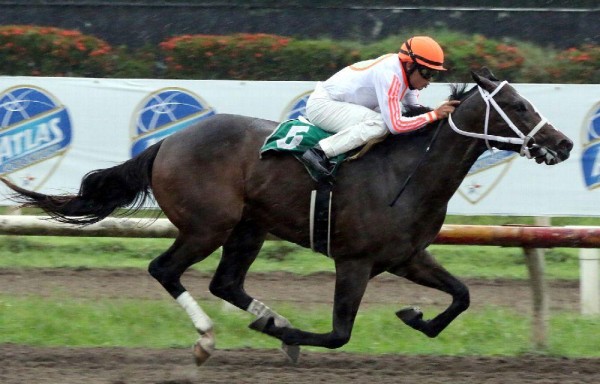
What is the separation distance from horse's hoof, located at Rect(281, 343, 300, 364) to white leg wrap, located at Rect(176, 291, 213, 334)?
0.50m

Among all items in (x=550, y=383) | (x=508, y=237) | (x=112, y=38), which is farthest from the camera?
(x=112, y=38)

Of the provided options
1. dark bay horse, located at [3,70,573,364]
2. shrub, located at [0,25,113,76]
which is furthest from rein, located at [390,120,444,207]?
shrub, located at [0,25,113,76]

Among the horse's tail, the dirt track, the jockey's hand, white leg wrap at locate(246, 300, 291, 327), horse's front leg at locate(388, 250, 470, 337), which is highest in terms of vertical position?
the jockey's hand

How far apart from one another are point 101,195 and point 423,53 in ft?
7.62

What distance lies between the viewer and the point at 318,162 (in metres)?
6.63

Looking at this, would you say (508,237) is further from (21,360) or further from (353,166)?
(21,360)

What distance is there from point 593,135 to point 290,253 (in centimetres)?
319

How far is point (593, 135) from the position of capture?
871 cm

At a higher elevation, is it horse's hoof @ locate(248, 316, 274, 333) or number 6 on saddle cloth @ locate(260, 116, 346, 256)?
number 6 on saddle cloth @ locate(260, 116, 346, 256)

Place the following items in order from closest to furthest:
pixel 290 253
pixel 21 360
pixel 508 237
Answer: pixel 21 360, pixel 508 237, pixel 290 253

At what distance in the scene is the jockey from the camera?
657 cm

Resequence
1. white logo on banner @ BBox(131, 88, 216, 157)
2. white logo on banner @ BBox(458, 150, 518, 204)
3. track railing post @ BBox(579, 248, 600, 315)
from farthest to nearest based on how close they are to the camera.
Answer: white logo on banner @ BBox(131, 88, 216, 157)
white logo on banner @ BBox(458, 150, 518, 204)
track railing post @ BBox(579, 248, 600, 315)

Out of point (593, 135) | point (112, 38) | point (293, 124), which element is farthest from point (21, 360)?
point (112, 38)

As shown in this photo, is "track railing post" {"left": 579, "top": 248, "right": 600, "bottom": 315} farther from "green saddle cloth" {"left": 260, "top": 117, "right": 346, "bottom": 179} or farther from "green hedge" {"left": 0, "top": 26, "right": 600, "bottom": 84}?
"green hedge" {"left": 0, "top": 26, "right": 600, "bottom": 84}
